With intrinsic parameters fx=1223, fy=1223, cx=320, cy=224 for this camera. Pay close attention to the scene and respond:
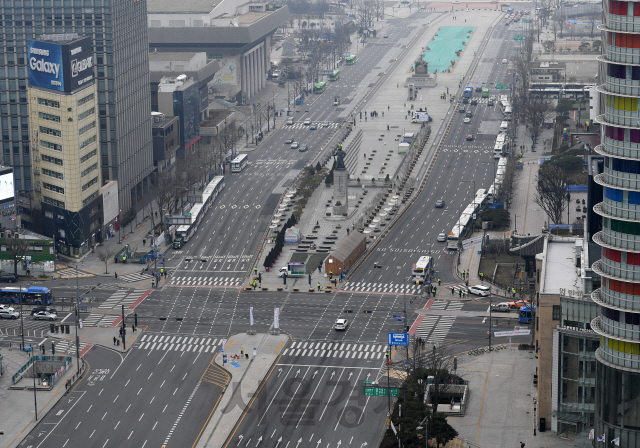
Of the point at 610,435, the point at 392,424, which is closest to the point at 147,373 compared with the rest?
the point at 392,424

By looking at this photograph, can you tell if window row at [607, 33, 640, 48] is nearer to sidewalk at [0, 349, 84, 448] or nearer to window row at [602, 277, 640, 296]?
window row at [602, 277, 640, 296]

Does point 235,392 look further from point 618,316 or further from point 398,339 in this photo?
point 618,316

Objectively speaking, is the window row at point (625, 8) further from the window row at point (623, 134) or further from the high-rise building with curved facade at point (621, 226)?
the window row at point (623, 134)

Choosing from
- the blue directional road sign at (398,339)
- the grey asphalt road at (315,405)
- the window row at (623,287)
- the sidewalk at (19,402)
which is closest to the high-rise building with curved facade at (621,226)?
the window row at (623,287)

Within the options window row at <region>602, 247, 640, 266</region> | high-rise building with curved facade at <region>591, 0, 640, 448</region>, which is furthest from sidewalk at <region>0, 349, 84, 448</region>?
window row at <region>602, 247, 640, 266</region>

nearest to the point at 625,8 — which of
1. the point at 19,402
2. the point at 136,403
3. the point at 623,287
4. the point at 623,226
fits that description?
the point at 623,226
